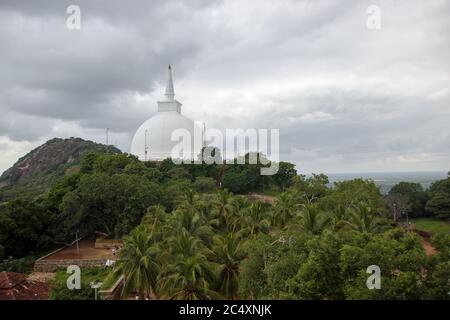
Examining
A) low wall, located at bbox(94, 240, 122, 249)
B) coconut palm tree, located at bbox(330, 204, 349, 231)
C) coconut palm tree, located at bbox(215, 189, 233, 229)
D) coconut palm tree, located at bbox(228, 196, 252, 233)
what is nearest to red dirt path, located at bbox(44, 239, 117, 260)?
low wall, located at bbox(94, 240, 122, 249)

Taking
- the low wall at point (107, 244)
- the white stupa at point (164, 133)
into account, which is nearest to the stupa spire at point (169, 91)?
the white stupa at point (164, 133)

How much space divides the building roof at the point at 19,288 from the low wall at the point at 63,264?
6202mm

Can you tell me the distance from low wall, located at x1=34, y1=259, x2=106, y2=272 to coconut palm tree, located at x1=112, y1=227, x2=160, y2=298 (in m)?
9.80

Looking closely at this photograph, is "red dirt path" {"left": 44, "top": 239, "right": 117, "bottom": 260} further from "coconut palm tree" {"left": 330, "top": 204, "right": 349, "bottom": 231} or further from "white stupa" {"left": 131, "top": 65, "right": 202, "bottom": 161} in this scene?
"white stupa" {"left": 131, "top": 65, "right": 202, "bottom": 161}

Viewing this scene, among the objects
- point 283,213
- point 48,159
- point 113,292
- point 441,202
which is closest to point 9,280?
point 113,292

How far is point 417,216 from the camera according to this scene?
47469 millimetres

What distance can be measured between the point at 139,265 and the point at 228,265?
157 inches

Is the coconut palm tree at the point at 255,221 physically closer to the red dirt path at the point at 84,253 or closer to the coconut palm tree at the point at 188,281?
the coconut palm tree at the point at 188,281

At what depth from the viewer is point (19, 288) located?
21.5m

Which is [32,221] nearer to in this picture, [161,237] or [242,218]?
[161,237]

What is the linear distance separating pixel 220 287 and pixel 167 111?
45347 millimetres

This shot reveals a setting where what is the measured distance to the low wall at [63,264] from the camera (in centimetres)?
2938

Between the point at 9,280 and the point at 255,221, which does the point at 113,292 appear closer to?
the point at 9,280
